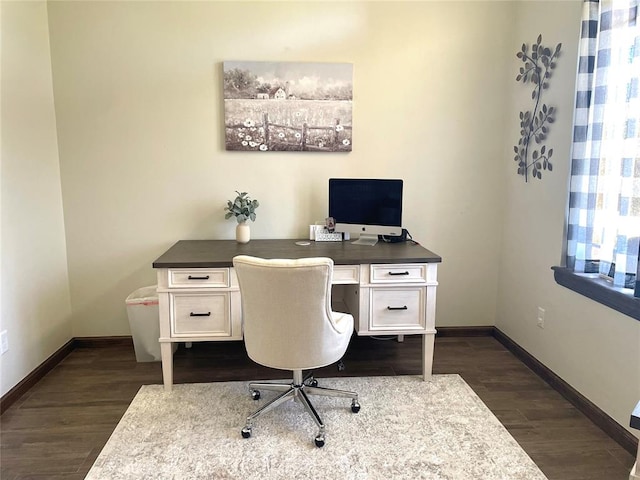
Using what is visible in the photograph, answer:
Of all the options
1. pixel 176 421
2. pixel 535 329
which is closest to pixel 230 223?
pixel 176 421

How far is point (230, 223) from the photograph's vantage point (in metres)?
3.28

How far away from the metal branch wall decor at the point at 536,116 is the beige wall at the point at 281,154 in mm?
121

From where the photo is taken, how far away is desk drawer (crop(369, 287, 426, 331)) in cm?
264

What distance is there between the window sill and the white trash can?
2.60m

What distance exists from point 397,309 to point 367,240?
0.62 metres

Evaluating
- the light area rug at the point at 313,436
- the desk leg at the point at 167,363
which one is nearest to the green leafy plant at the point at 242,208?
the desk leg at the point at 167,363

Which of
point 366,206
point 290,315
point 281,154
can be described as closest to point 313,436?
point 290,315

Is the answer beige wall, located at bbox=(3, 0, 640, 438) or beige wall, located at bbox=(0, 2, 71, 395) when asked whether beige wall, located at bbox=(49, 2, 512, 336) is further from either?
beige wall, located at bbox=(0, 2, 71, 395)

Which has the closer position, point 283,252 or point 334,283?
point 334,283

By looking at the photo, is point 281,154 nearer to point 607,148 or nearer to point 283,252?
point 283,252

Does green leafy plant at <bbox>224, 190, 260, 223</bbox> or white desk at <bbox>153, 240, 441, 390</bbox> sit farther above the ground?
green leafy plant at <bbox>224, 190, 260, 223</bbox>

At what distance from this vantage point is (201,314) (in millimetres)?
2568

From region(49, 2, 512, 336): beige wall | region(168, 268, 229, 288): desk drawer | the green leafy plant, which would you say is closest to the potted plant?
the green leafy plant

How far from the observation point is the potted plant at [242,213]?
309cm
